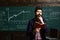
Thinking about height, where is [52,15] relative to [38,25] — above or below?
above

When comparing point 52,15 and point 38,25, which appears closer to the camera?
point 38,25

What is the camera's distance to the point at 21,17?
4.90 metres

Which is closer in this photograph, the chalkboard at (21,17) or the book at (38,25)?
the book at (38,25)

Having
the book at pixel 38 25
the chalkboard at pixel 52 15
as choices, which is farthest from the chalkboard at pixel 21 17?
the book at pixel 38 25

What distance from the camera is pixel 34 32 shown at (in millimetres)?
3617

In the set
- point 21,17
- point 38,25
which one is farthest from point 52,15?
point 38,25

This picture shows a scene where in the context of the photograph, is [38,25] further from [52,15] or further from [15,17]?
[15,17]

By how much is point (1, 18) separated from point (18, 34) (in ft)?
2.22

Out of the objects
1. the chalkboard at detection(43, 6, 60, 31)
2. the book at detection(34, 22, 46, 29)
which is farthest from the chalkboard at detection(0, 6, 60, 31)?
the book at detection(34, 22, 46, 29)

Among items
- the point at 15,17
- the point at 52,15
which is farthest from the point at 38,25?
the point at 15,17

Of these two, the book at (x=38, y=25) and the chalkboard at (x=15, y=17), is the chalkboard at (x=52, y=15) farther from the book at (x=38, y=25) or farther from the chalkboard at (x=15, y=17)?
the book at (x=38, y=25)

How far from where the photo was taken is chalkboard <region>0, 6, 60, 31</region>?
4816 mm

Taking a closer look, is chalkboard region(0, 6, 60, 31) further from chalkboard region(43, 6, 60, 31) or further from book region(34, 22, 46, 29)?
book region(34, 22, 46, 29)

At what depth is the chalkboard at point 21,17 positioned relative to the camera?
190 inches
